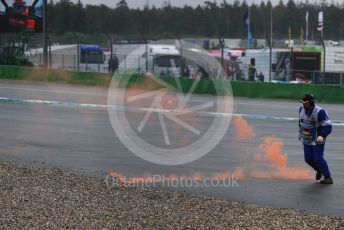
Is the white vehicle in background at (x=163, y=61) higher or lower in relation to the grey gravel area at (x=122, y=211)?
higher

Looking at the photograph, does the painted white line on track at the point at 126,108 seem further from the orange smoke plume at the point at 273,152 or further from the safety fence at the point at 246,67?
the safety fence at the point at 246,67

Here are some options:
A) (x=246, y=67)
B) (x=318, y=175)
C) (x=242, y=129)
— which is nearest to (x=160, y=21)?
(x=246, y=67)

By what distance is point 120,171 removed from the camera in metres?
10.6

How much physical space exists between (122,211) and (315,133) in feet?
12.3

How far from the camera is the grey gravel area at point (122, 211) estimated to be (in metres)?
6.93

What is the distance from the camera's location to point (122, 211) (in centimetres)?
754

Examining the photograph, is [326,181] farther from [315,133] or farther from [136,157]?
[136,157]

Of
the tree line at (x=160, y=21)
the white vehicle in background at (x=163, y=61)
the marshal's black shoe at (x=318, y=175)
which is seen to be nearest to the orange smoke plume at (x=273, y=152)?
the marshal's black shoe at (x=318, y=175)

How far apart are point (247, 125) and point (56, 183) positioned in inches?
411

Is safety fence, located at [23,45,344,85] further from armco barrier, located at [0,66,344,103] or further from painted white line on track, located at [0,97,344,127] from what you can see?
painted white line on track, located at [0,97,344,127]

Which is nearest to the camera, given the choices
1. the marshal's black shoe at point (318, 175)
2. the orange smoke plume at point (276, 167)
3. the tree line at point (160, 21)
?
the marshal's black shoe at point (318, 175)

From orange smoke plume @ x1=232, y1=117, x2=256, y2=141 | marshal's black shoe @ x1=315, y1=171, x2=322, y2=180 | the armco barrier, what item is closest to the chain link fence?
the armco barrier

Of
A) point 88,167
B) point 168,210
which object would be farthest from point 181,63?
point 168,210

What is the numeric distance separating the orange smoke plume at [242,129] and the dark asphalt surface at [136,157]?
0.67ft
